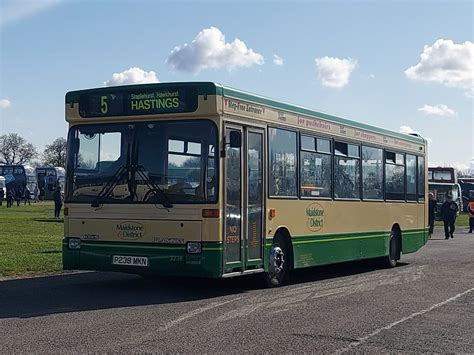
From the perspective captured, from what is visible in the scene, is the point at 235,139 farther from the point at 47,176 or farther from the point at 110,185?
the point at 47,176

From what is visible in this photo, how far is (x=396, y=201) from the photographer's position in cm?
1856

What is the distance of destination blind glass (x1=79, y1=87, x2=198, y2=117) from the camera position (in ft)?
39.2

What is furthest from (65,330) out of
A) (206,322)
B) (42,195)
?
(42,195)

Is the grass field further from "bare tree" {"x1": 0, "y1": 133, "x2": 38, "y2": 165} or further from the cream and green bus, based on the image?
"bare tree" {"x1": 0, "y1": 133, "x2": 38, "y2": 165}

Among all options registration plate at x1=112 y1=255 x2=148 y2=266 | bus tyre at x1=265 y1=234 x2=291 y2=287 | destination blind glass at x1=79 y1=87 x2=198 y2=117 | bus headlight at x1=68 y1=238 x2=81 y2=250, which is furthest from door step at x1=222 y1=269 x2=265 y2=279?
destination blind glass at x1=79 y1=87 x2=198 y2=117

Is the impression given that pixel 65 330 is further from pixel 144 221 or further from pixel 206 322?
pixel 144 221

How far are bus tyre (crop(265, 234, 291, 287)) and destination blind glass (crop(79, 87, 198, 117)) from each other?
Answer: 2.95 m

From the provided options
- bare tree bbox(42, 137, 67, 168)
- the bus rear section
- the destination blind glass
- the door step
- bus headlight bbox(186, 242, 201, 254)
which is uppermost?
bare tree bbox(42, 137, 67, 168)

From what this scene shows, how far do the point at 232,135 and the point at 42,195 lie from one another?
71.6 metres

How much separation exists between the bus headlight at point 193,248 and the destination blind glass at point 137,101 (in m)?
2.01

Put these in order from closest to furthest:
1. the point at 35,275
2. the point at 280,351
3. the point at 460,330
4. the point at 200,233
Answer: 1. the point at 280,351
2. the point at 460,330
3. the point at 200,233
4. the point at 35,275

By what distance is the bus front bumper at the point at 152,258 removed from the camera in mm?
11641

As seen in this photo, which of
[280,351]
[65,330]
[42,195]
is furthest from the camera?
[42,195]

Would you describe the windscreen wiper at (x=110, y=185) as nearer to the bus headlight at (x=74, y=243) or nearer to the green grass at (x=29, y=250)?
the bus headlight at (x=74, y=243)
